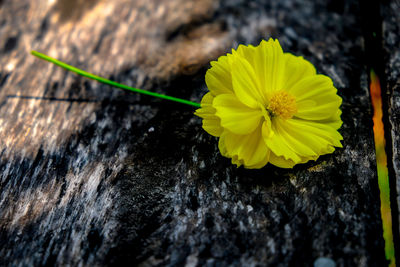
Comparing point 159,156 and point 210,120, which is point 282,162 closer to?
point 210,120

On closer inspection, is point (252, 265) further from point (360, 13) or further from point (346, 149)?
point (360, 13)

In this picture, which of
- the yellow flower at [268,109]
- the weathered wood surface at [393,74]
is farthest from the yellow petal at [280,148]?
the weathered wood surface at [393,74]

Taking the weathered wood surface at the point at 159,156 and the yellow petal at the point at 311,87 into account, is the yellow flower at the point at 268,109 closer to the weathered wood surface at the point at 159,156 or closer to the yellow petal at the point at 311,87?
the yellow petal at the point at 311,87

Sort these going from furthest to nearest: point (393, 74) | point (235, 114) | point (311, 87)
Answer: point (393, 74), point (311, 87), point (235, 114)

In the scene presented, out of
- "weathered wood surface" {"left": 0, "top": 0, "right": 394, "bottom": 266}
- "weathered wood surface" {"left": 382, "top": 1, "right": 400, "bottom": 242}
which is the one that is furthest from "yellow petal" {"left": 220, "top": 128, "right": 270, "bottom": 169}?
"weathered wood surface" {"left": 382, "top": 1, "right": 400, "bottom": 242}

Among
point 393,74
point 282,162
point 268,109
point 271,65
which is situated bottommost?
point 282,162

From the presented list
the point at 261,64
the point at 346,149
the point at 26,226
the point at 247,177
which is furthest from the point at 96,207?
the point at 346,149

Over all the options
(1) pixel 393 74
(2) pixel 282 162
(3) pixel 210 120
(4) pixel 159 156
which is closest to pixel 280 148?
(2) pixel 282 162

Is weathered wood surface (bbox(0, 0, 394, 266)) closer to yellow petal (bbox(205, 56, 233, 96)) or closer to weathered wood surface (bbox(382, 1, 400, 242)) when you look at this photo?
weathered wood surface (bbox(382, 1, 400, 242))
